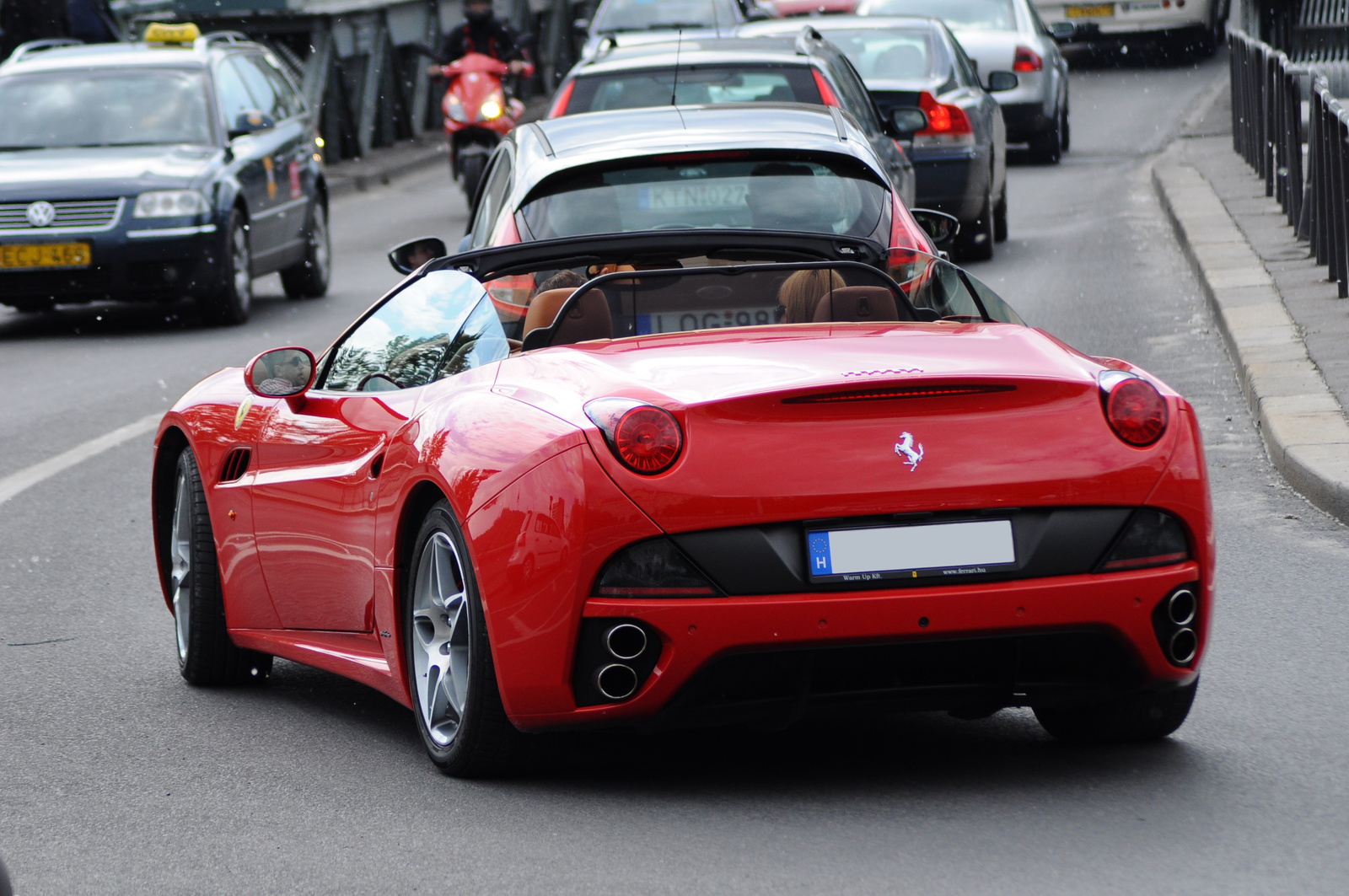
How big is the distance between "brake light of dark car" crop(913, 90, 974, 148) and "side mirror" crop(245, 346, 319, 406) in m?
10.4

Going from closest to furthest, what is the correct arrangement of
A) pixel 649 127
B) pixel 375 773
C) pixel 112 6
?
1. pixel 375 773
2. pixel 649 127
3. pixel 112 6

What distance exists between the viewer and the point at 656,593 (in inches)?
172

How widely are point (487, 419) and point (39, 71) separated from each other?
12744 millimetres

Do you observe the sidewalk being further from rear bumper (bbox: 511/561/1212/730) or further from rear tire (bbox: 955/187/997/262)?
rear bumper (bbox: 511/561/1212/730)

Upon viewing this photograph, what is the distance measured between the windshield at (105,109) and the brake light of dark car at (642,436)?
11.9 metres

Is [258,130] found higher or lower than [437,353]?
lower

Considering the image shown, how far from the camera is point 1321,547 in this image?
7.26 meters

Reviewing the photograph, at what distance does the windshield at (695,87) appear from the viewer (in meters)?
12.0

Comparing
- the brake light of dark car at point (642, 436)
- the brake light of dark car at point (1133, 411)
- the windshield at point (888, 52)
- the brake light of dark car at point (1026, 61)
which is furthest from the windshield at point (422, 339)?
the brake light of dark car at point (1026, 61)

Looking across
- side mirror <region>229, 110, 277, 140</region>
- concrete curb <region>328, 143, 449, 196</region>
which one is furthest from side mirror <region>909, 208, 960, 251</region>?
concrete curb <region>328, 143, 449, 196</region>

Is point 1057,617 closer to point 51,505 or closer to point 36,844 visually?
point 36,844

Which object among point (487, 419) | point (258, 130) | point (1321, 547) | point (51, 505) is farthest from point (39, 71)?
point (487, 419)

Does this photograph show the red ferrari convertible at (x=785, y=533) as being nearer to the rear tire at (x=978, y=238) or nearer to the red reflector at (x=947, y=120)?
the red reflector at (x=947, y=120)

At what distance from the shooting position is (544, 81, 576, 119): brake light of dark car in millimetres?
11883
